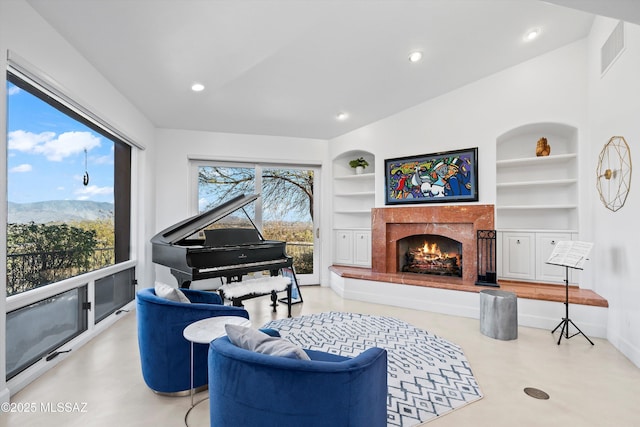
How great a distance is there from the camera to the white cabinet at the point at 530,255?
13.9ft

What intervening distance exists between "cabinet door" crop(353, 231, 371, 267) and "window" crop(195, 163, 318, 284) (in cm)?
78

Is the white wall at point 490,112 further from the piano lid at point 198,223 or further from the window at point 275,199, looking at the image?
the piano lid at point 198,223

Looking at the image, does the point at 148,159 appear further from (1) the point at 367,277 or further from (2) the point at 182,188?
(1) the point at 367,277

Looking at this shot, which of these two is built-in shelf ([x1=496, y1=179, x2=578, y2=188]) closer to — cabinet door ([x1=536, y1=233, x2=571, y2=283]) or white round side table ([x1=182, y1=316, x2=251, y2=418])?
cabinet door ([x1=536, y1=233, x2=571, y2=283])

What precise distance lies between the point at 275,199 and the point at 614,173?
4.66 m

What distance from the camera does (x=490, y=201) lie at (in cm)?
444

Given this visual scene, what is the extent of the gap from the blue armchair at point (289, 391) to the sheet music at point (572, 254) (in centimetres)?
296

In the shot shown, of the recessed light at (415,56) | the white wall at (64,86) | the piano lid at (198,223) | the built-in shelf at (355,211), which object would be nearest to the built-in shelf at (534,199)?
the recessed light at (415,56)

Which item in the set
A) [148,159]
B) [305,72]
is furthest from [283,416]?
[148,159]

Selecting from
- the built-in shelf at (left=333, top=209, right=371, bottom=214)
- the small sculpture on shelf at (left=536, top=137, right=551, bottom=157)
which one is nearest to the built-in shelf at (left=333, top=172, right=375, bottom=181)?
the built-in shelf at (left=333, top=209, right=371, bottom=214)

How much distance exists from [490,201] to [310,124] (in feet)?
10.0

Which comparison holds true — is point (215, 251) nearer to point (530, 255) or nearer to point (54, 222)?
point (54, 222)

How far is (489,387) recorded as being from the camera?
7.93ft

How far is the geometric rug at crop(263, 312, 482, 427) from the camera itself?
2184mm
